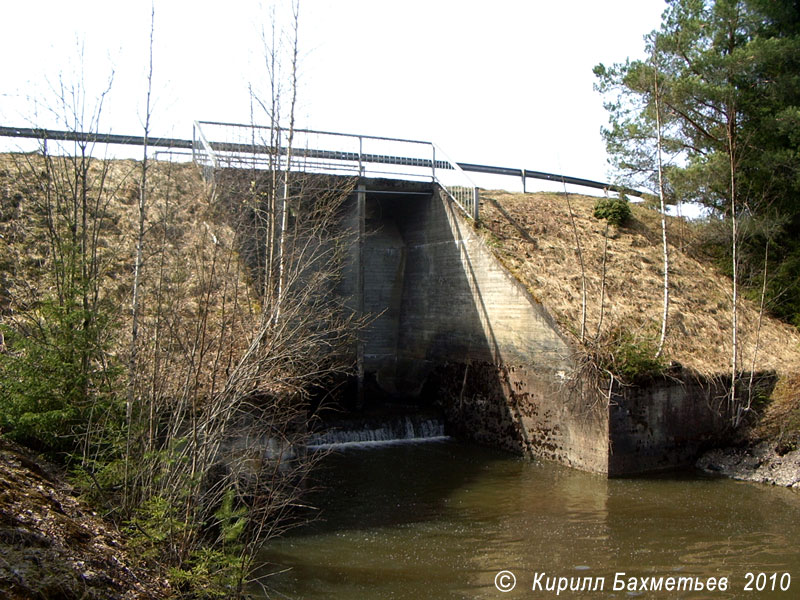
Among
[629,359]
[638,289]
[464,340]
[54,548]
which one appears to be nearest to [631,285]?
[638,289]

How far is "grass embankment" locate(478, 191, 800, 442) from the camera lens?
15263 millimetres

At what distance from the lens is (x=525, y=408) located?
15.6 metres

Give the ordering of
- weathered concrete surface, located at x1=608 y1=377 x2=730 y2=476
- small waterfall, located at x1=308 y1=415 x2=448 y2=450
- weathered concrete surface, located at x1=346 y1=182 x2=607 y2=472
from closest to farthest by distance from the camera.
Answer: weathered concrete surface, located at x1=608 y1=377 x2=730 y2=476, weathered concrete surface, located at x1=346 y1=182 x2=607 y2=472, small waterfall, located at x1=308 y1=415 x2=448 y2=450

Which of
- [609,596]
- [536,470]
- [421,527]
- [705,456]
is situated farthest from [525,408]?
[609,596]

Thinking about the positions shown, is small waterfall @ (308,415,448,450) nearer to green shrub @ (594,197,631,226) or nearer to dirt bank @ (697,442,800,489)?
dirt bank @ (697,442,800,489)

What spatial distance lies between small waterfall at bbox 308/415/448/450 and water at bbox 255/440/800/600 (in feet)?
5.13

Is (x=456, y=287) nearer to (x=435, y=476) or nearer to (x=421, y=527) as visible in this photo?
(x=435, y=476)

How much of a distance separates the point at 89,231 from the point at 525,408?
1038 centimetres

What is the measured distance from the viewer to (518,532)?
1049 cm

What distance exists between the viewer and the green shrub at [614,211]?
21078mm

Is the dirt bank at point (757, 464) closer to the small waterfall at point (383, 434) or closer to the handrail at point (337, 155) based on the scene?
the small waterfall at point (383, 434)

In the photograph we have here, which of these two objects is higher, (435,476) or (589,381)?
(589,381)

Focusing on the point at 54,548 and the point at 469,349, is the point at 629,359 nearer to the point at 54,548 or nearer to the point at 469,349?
the point at 469,349

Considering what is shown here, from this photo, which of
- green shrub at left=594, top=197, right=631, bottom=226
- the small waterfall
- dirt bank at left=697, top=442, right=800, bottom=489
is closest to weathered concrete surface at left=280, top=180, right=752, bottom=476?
dirt bank at left=697, top=442, right=800, bottom=489
